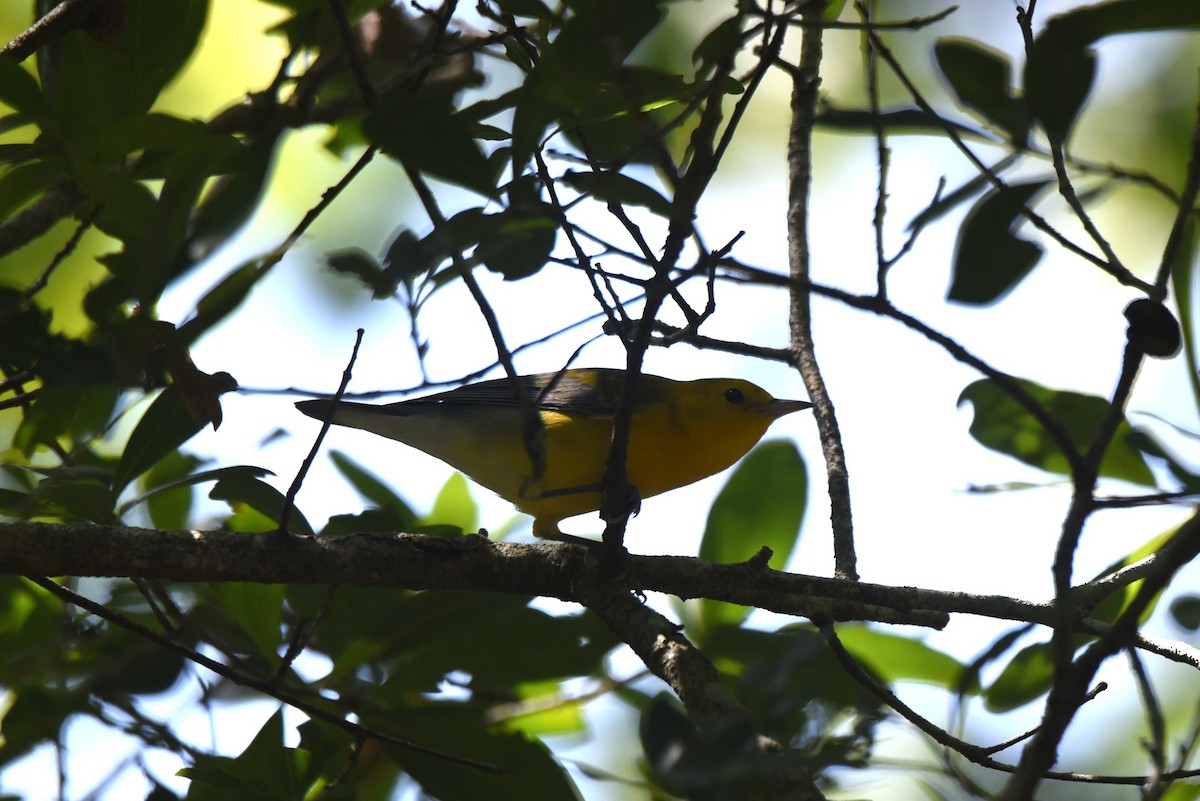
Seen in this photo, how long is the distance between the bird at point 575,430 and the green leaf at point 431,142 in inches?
97.8

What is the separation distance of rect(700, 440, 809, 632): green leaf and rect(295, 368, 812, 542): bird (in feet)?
2.02

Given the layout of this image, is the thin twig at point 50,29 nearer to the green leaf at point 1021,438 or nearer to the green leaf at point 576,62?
the green leaf at point 576,62

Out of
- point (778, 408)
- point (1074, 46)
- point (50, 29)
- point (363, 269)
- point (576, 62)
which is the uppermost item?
point (778, 408)

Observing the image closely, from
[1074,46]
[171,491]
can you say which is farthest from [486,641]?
[1074,46]

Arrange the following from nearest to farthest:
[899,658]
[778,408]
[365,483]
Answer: [899,658], [365,483], [778,408]

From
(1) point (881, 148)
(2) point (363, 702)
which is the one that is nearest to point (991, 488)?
(1) point (881, 148)

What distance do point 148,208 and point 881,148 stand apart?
183 cm

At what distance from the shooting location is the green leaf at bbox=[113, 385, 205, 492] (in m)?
2.97

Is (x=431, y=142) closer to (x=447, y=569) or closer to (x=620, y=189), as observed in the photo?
(x=620, y=189)

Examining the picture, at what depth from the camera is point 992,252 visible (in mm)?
1822

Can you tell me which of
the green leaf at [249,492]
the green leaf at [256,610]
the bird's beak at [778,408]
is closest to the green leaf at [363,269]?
the green leaf at [249,492]

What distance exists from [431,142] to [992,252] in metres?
1.01

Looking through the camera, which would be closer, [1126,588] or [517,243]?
[517,243]

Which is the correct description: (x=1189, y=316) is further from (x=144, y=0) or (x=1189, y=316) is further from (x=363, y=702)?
(x=144, y=0)
